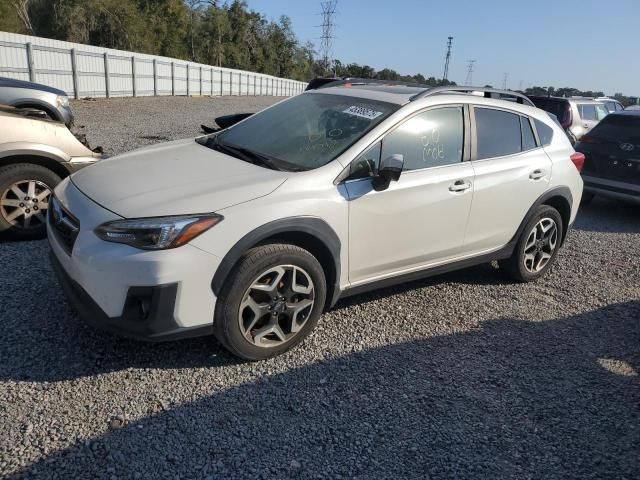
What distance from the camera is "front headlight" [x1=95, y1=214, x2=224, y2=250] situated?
111 inches

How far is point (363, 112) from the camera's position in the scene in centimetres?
388

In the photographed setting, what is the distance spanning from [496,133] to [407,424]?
2740mm

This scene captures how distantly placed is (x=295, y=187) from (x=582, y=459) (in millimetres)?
2227

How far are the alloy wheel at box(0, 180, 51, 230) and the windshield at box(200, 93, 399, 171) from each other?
1.77m

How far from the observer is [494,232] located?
14.6 feet

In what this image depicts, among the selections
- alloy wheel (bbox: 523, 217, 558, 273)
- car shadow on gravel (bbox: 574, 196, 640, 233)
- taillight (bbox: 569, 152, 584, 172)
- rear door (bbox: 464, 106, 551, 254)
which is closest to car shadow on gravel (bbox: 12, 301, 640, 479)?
rear door (bbox: 464, 106, 551, 254)

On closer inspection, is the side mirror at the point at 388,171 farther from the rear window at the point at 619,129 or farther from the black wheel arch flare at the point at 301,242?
the rear window at the point at 619,129

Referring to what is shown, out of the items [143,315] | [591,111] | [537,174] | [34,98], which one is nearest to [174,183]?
[143,315]

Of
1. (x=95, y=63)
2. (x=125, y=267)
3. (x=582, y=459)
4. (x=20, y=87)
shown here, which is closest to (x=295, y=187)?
(x=125, y=267)

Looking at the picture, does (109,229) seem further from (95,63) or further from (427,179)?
(95,63)

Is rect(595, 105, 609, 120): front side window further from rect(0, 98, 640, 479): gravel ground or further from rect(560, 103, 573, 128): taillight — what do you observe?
rect(0, 98, 640, 479): gravel ground

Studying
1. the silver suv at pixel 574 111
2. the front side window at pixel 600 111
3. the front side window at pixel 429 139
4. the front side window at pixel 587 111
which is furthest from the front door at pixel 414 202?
the front side window at pixel 600 111

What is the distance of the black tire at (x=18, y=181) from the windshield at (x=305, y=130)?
65.9 inches

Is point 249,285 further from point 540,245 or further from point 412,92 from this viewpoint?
point 540,245
